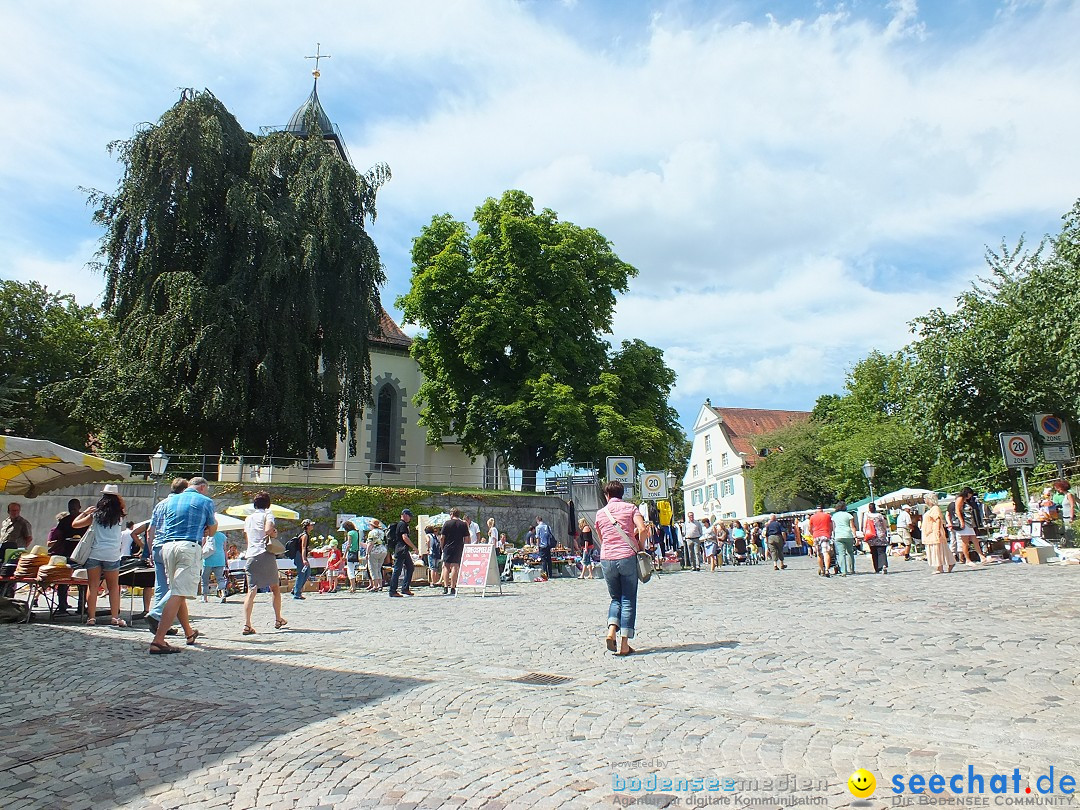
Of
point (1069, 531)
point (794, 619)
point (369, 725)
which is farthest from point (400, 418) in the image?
point (369, 725)

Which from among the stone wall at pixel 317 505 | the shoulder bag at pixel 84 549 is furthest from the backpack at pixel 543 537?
the shoulder bag at pixel 84 549

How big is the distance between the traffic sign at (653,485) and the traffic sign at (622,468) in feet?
2.32

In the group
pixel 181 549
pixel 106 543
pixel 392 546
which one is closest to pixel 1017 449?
pixel 392 546

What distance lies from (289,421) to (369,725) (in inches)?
1022

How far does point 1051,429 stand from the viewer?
24.5 metres

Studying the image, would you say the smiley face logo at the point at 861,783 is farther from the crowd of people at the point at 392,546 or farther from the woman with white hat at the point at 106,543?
the woman with white hat at the point at 106,543

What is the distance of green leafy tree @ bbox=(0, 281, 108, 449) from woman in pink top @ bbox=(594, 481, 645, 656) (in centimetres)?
3408

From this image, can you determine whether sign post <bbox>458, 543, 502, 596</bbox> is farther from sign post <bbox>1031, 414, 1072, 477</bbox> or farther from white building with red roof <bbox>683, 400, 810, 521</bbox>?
white building with red roof <bbox>683, 400, 810, 521</bbox>

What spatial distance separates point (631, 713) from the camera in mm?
5281

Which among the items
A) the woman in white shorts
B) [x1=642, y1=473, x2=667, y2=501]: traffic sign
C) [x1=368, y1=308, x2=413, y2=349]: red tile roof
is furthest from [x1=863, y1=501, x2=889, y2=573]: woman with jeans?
[x1=368, y1=308, x2=413, y2=349]: red tile roof

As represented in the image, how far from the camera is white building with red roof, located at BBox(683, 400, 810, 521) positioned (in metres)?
67.9

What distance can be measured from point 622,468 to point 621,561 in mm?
17260

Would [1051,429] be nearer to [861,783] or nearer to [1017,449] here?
[1017,449]

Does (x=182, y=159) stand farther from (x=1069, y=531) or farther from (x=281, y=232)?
(x=1069, y=531)
